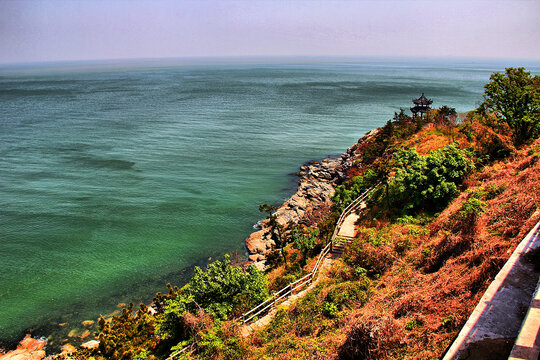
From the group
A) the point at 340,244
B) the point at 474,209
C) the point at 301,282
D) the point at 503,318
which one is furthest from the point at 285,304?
A: the point at 474,209

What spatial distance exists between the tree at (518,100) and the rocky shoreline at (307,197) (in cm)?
1628

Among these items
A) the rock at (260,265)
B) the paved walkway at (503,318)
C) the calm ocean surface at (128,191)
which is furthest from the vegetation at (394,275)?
the calm ocean surface at (128,191)

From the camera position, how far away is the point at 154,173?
43.6 m

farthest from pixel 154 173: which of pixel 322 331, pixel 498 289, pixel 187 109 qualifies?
pixel 187 109

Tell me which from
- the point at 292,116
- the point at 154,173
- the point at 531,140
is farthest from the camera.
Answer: the point at 292,116

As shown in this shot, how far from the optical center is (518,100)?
78.6 feet

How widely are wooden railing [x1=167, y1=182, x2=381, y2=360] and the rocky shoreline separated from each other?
18.1ft

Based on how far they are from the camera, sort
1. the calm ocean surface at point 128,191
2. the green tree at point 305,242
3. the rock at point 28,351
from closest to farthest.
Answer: the rock at point 28,351 < the green tree at point 305,242 < the calm ocean surface at point 128,191

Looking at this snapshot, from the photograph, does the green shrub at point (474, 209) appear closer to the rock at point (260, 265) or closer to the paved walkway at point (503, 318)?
the paved walkway at point (503, 318)

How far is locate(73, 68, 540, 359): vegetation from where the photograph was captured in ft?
37.8

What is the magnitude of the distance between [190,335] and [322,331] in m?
5.90

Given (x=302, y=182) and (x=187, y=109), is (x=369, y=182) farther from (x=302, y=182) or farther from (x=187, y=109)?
(x=187, y=109)

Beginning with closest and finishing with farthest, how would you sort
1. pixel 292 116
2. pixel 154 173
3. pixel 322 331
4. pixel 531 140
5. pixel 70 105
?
pixel 322 331, pixel 531 140, pixel 154 173, pixel 292 116, pixel 70 105

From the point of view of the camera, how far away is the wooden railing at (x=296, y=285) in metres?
15.9
